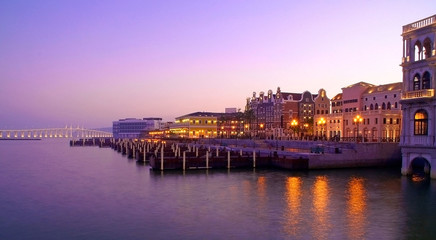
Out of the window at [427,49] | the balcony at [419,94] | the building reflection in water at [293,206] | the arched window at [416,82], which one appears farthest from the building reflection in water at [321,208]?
the window at [427,49]

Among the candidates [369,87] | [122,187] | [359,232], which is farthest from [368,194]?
[369,87]

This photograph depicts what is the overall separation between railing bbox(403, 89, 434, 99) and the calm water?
36.0 ft

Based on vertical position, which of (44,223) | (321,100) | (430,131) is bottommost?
(44,223)

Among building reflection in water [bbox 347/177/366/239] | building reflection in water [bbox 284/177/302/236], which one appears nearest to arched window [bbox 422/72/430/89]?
building reflection in water [bbox 347/177/366/239]

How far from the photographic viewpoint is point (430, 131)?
2037 inches

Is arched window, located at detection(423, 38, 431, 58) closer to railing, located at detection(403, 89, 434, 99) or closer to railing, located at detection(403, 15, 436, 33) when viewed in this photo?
railing, located at detection(403, 15, 436, 33)

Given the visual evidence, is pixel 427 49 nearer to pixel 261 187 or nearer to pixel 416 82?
pixel 416 82

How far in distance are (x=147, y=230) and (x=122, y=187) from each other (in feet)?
77.1

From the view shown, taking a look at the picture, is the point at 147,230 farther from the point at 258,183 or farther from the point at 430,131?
the point at 430,131

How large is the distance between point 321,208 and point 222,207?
932cm

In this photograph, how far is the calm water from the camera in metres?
31.1

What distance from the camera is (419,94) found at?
52.8m

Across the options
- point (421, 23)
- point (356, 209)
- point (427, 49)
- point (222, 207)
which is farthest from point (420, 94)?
point (222, 207)

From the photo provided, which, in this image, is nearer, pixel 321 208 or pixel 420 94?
pixel 321 208
